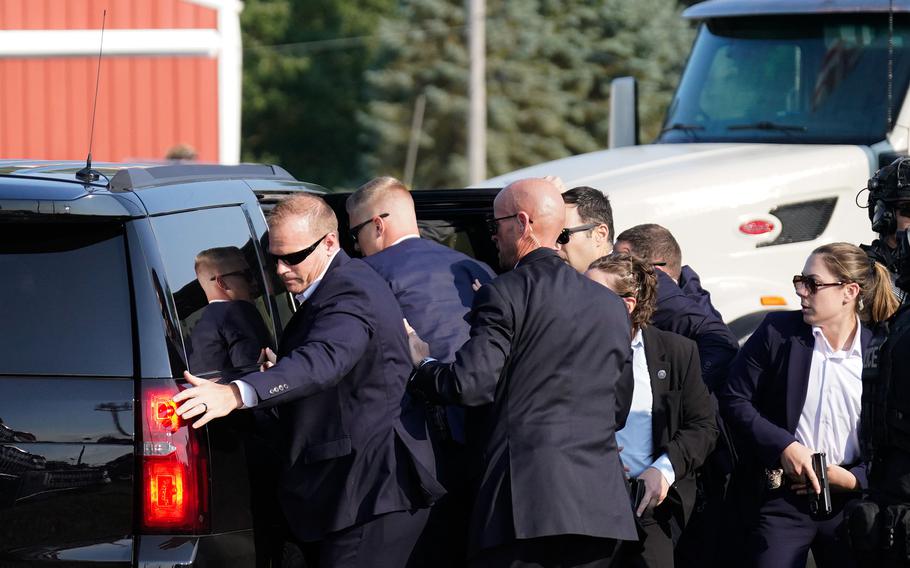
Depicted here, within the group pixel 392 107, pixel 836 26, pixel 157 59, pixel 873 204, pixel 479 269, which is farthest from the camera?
pixel 392 107

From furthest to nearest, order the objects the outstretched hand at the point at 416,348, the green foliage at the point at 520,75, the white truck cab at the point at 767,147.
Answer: the green foliage at the point at 520,75, the white truck cab at the point at 767,147, the outstretched hand at the point at 416,348

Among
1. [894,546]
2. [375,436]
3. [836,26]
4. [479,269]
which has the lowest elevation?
[894,546]

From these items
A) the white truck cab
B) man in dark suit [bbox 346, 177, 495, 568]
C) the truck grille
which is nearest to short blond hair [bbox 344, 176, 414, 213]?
man in dark suit [bbox 346, 177, 495, 568]

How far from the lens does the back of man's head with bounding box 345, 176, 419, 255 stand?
4.98m

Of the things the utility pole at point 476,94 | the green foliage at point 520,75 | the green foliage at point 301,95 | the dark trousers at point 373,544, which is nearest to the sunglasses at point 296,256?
the dark trousers at point 373,544

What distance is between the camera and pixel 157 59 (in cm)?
1964

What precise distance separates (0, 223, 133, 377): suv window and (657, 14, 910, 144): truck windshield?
5627 mm

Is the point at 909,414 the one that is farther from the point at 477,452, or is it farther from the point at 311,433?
the point at 311,433

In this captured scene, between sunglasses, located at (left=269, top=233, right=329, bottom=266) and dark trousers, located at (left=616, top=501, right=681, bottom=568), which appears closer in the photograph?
sunglasses, located at (left=269, top=233, right=329, bottom=266)

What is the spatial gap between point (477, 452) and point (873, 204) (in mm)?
2545

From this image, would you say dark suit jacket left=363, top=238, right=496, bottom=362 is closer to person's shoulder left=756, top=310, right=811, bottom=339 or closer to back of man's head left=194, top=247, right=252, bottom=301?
back of man's head left=194, top=247, right=252, bottom=301

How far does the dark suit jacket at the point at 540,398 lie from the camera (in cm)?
412

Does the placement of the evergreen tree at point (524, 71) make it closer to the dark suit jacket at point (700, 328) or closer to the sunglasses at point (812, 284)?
the dark suit jacket at point (700, 328)

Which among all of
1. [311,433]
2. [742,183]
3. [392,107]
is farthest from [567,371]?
[392,107]
